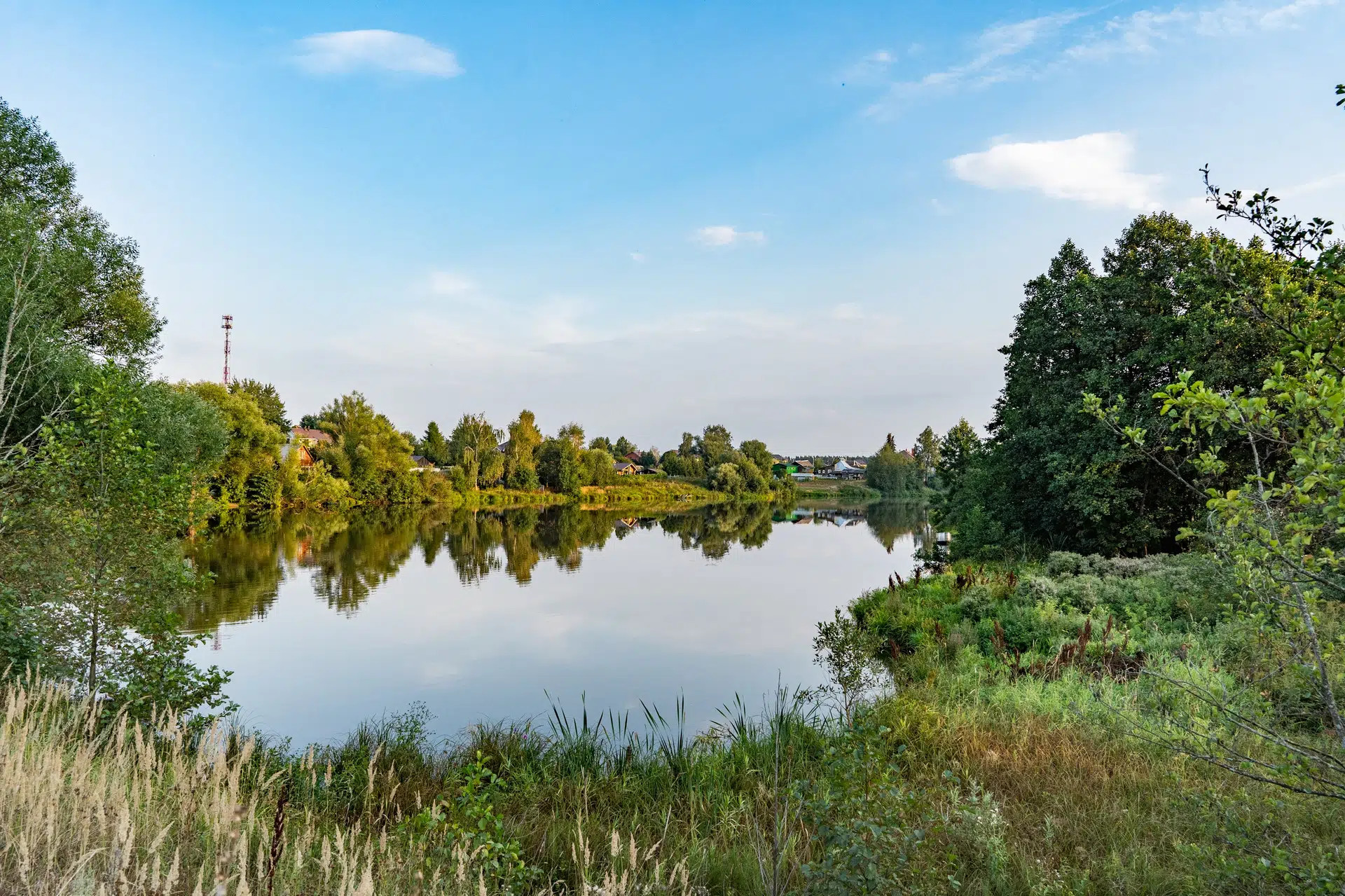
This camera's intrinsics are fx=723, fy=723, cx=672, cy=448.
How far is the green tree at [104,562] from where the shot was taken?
22.6ft

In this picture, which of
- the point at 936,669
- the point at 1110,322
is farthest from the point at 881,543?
the point at 936,669

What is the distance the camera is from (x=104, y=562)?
6969 mm

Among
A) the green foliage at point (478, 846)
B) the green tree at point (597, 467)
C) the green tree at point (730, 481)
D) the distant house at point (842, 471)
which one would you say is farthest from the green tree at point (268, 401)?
the distant house at point (842, 471)

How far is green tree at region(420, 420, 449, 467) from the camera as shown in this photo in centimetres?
8600

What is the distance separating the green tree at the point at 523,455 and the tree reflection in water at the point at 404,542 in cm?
855

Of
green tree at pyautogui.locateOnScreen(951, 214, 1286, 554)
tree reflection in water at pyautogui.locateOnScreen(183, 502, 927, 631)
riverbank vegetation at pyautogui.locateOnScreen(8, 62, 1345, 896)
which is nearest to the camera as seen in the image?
riverbank vegetation at pyautogui.locateOnScreen(8, 62, 1345, 896)

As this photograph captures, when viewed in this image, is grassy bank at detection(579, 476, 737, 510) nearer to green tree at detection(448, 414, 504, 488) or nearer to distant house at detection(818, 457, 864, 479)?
green tree at detection(448, 414, 504, 488)

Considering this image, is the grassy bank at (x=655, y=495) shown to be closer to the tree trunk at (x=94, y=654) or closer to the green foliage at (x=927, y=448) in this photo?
the green foliage at (x=927, y=448)

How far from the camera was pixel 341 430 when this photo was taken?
59.8 meters

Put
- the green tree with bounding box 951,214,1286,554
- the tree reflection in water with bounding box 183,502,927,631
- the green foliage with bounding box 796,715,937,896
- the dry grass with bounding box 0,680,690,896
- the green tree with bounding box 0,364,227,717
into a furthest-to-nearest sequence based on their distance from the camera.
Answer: the tree reflection in water with bounding box 183,502,927,631 < the green tree with bounding box 951,214,1286,554 < the green tree with bounding box 0,364,227,717 < the green foliage with bounding box 796,715,937,896 < the dry grass with bounding box 0,680,690,896

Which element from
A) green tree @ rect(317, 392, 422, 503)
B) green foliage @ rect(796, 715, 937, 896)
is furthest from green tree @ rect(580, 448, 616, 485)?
green foliage @ rect(796, 715, 937, 896)

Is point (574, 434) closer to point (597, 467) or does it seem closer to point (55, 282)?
point (597, 467)

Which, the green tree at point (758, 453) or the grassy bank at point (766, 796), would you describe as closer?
the grassy bank at point (766, 796)

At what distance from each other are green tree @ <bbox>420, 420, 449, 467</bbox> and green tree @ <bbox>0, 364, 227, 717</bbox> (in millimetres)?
80618
